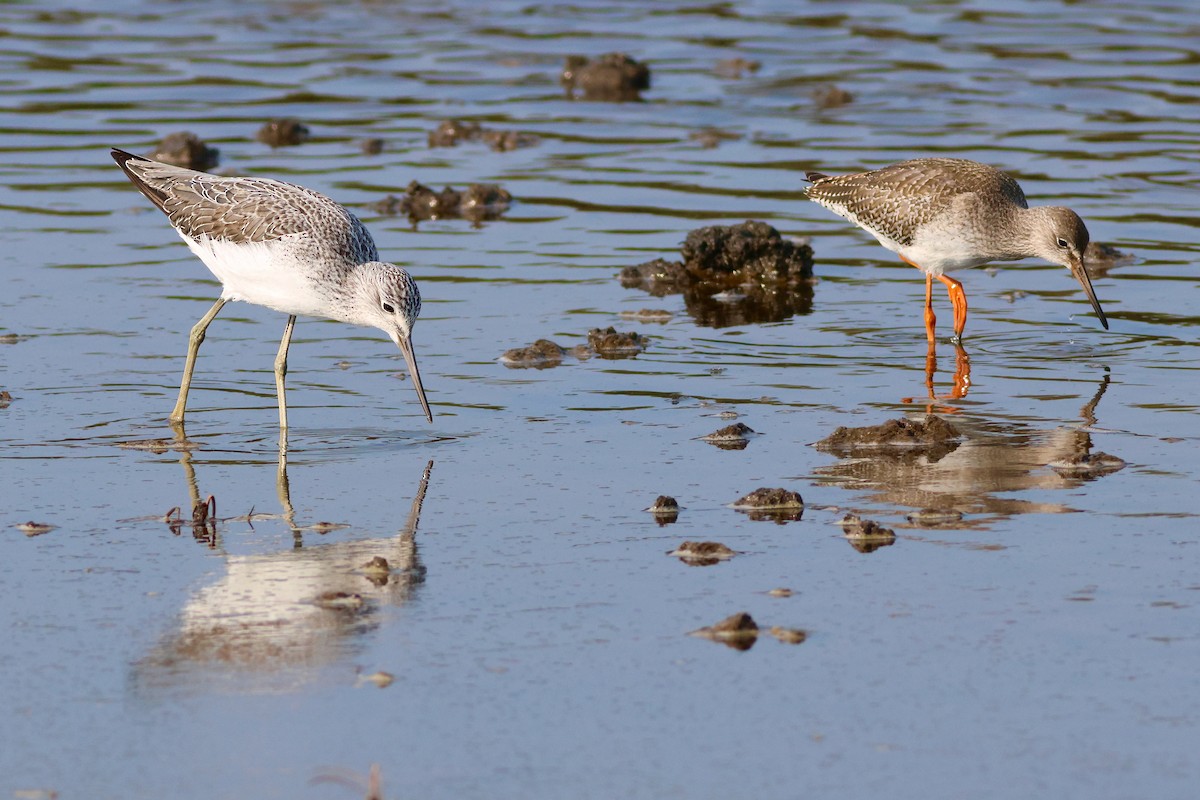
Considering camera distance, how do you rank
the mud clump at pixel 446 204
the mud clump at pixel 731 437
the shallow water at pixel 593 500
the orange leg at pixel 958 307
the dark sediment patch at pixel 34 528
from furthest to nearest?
the mud clump at pixel 446 204
the orange leg at pixel 958 307
the mud clump at pixel 731 437
the dark sediment patch at pixel 34 528
the shallow water at pixel 593 500

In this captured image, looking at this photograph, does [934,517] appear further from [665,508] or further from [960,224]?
[960,224]

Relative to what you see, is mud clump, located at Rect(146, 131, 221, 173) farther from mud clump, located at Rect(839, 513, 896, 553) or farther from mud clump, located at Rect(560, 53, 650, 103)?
mud clump, located at Rect(839, 513, 896, 553)

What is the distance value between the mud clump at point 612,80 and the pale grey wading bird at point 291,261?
10842mm

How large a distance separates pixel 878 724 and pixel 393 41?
65.2 feet

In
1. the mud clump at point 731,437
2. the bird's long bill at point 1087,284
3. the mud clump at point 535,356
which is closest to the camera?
the mud clump at point 731,437

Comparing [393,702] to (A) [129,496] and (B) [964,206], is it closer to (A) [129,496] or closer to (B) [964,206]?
(A) [129,496]

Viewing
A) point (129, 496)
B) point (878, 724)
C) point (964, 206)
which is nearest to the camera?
point (878, 724)

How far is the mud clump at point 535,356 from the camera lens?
1138 cm

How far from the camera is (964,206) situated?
41.4ft

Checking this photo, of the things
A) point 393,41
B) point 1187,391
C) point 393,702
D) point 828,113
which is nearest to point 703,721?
point 393,702

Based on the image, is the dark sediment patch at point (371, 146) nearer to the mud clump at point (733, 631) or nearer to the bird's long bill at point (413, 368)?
the bird's long bill at point (413, 368)

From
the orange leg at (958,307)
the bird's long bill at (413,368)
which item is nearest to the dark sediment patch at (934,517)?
the bird's long bill at (413,368)

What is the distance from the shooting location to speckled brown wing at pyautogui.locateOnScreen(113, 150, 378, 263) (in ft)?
32.9

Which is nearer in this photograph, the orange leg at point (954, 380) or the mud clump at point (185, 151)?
the orange leg at point (954, 380)
